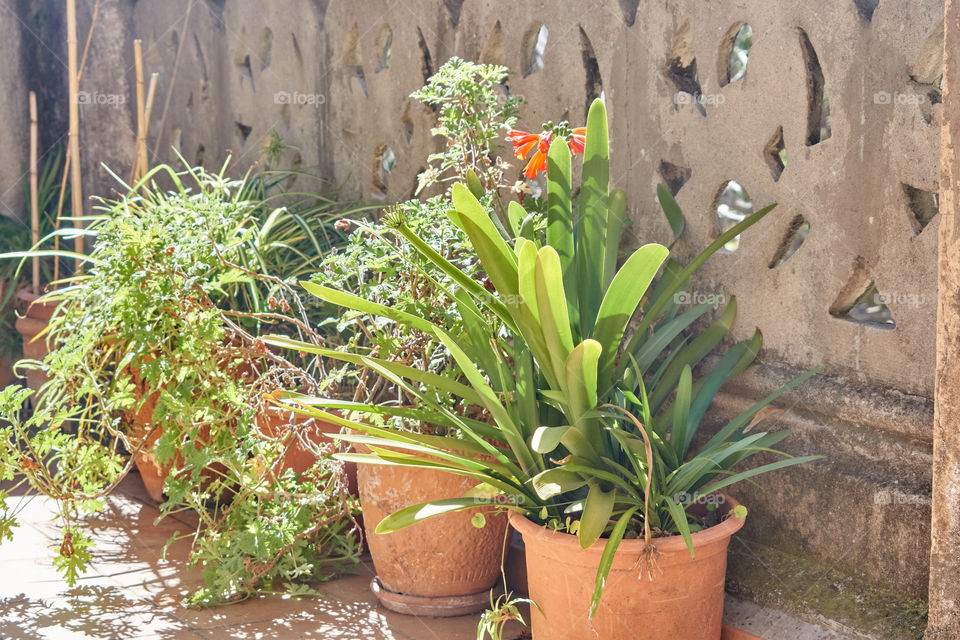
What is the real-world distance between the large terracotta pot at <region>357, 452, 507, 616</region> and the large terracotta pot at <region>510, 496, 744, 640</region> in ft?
1.44

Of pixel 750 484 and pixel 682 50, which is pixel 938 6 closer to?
pixel 682 50

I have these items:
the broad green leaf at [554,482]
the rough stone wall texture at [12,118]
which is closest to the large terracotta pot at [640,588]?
the broad green leaf at [554,482]

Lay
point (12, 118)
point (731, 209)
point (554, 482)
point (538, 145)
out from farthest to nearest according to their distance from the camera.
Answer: point (12, 118) → point (731, 209) → point (538, 145) → point (554, 482)

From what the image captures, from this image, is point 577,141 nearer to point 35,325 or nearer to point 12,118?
point 35,325

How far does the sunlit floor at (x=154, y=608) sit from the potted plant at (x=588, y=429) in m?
0.49

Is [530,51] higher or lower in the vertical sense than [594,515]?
higher

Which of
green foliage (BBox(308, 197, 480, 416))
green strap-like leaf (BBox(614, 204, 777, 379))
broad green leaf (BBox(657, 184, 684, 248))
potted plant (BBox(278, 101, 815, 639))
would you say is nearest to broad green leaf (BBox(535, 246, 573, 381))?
potted plant (BBox(278, 101, 815, 639))

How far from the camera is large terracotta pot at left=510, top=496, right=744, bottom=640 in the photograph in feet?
6.20

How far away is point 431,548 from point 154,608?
0.76 m

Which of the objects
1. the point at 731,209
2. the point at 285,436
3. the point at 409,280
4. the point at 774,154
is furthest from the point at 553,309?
the point at 731,209

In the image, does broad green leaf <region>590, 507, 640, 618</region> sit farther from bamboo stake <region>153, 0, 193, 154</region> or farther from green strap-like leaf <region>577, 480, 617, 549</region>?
bamboo stake <region>153, 0, 193, 154</region>

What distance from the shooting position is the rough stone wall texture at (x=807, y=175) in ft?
6.17

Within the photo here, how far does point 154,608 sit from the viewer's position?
248 cm

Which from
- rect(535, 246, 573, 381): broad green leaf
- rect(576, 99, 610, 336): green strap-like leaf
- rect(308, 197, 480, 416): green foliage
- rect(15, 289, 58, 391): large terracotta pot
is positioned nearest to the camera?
rect(535, 246, 573, 381): broad green leaf
